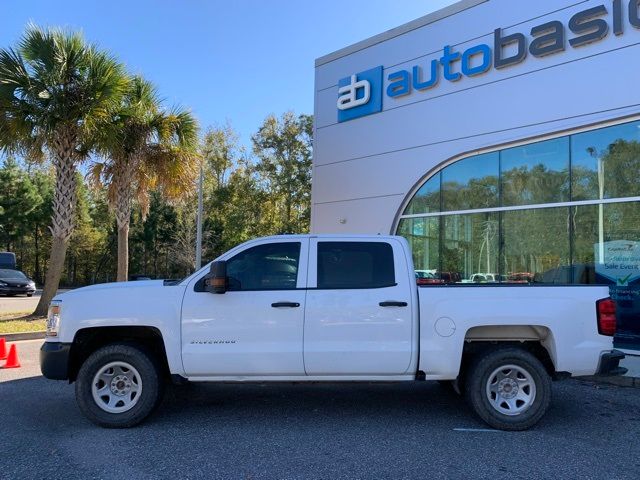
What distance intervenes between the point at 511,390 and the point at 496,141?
7703 mm

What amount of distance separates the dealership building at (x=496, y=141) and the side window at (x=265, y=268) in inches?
290

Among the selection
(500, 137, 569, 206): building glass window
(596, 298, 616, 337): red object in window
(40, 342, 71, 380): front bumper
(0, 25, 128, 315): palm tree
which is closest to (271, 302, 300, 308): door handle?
(40, 342, 71, 380): front bumper

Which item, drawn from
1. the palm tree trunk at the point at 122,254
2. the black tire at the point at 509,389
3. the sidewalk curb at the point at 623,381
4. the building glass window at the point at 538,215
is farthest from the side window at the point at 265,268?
the palm tree trunk at the point at 122,254

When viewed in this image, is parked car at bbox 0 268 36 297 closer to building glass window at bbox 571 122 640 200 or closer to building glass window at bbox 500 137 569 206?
building glass window at bbox 500 137 569 206

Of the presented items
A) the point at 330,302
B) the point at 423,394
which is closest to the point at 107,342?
the point at 330,302

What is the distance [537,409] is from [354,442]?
1881mm

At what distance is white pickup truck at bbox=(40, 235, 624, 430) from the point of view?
5.21 m

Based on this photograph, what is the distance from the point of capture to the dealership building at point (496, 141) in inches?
400

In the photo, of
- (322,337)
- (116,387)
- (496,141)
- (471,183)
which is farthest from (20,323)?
(496,141)

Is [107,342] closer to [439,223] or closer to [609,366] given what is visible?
[609,366]

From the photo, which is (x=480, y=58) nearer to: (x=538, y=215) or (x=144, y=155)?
(x=538, y=215)

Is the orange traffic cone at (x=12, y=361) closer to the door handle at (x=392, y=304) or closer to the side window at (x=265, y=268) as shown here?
the side window at (x=265, y=268)

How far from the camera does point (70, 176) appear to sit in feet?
46.8

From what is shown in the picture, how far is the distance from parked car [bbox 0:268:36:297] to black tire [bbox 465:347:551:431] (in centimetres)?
2800
